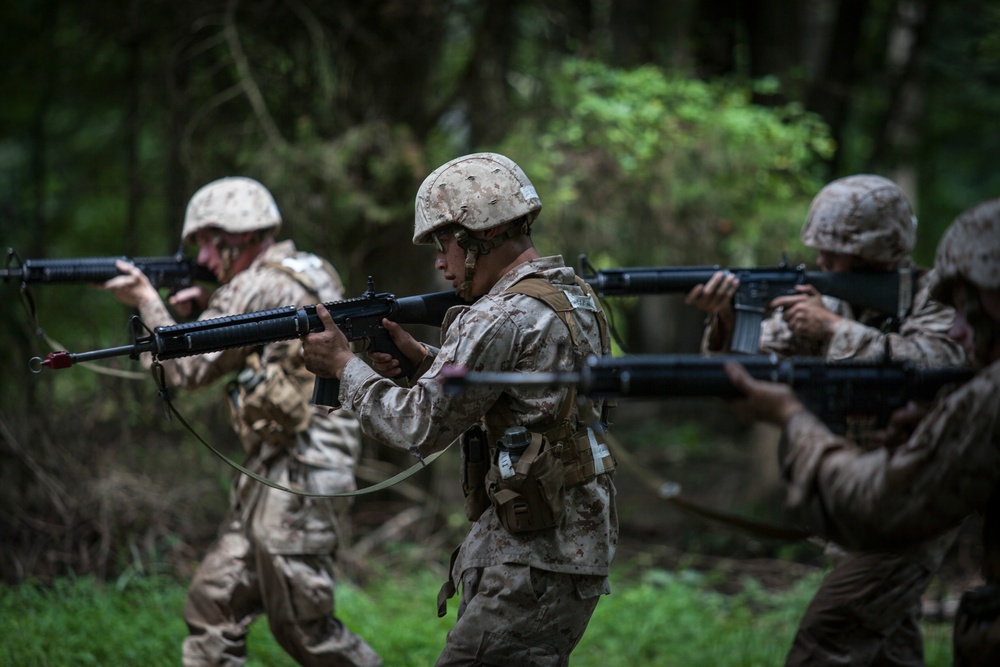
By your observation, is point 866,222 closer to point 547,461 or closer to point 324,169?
point 547,461

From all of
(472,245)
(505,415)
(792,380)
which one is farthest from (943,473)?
(472,245)

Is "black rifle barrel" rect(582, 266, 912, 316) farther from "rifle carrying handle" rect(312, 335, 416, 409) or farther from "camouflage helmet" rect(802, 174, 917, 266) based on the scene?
"rifle carrying handle" rect(312, 335, 416, 409)

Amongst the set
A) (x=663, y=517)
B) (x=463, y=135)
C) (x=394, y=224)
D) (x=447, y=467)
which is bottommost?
(x=663, y=517)

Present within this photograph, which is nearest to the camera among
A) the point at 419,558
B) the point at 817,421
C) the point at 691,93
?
the point at 817,421

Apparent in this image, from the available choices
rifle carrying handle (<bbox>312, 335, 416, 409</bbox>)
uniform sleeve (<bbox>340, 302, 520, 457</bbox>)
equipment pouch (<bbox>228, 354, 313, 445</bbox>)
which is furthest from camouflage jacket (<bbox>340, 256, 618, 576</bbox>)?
equipment pouch (<bbox>228, 354, 313, 445</bbox>)

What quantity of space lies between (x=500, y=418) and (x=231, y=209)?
2.37 metres

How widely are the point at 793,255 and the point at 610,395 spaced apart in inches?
229

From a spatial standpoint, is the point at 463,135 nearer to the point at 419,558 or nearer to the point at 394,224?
the point at 394,224

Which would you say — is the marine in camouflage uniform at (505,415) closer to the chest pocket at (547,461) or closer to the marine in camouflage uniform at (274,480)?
the chest pocket at (547,461)

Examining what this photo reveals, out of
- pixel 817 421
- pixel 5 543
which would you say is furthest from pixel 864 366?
pixel 5 543

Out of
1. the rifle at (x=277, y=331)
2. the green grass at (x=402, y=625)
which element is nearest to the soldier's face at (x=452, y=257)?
the rifle at (x=277, y=331)

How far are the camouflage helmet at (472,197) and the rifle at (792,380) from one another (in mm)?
790

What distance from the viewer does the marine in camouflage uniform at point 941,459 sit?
8.33 ft

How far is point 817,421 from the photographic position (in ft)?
9.11
